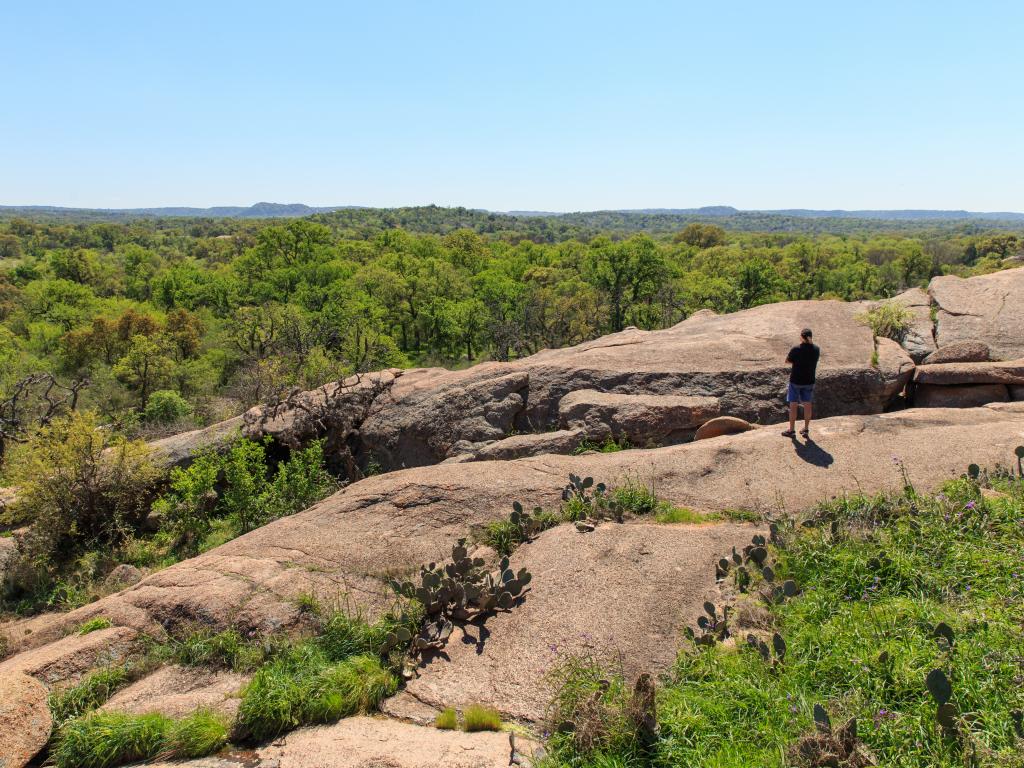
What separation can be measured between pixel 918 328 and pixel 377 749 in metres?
15.6

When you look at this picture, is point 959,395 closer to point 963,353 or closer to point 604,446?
point 963,353

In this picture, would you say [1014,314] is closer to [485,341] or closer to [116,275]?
[485,341]

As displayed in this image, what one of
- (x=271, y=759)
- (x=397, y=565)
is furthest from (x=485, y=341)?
(x=271, y=759)

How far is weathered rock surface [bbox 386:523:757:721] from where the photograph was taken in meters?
6.20

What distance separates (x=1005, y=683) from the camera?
15.7 ft

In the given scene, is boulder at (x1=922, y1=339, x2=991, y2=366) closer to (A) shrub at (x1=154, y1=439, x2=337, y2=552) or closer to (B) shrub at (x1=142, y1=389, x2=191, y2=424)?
(A) shrub at (x1=154, y1=439, x2=337, y2=552)

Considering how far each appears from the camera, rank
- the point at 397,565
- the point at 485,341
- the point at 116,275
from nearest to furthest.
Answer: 1. the point at 397,565
2. the point at 485,341
3. the point at 116,275

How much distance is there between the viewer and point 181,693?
672 cm

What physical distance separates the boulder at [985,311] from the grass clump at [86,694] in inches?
667

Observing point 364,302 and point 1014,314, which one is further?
point 364,302

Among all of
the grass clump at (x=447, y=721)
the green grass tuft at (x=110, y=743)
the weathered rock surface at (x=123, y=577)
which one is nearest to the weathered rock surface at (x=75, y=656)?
the green grass tuft at (x=110, y=743)

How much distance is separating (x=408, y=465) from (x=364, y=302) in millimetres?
37924

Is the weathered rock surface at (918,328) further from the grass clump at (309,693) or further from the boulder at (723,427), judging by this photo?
the grass clump at (309,693)

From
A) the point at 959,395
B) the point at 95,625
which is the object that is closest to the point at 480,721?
the point at 95,625
